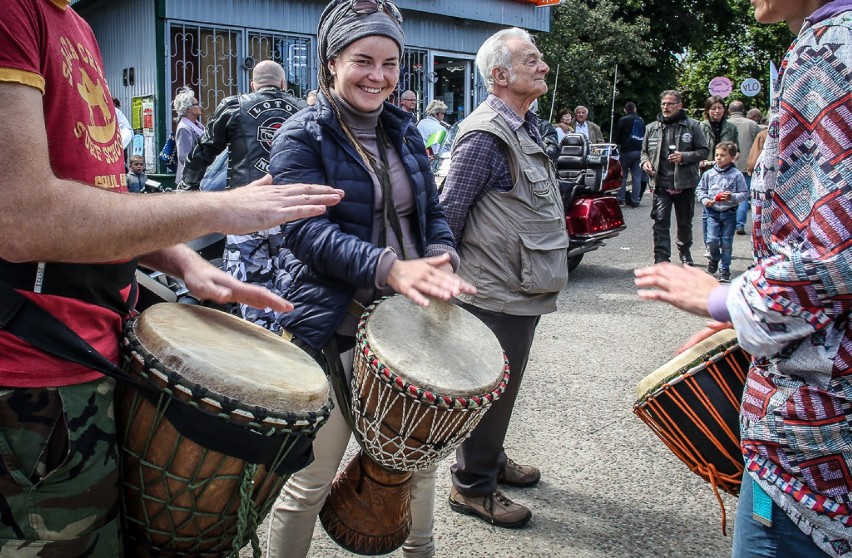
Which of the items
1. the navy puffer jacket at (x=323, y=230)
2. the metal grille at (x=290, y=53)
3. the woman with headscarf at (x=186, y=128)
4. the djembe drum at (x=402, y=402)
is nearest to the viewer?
the djembe drum at (x=402, y=402)

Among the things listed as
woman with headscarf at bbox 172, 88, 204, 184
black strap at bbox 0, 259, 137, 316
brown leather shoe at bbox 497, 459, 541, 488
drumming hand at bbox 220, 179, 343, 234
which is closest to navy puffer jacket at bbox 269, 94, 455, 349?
drumming hand at bbox 220, 179, 343, 234

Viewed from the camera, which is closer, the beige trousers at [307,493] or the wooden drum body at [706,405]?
the wooden drum body at [706,405]

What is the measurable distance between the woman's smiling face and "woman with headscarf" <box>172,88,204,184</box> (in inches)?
255

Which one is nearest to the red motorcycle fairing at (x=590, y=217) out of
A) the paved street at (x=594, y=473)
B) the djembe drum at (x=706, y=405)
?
the paved street at (x=594, y=473)

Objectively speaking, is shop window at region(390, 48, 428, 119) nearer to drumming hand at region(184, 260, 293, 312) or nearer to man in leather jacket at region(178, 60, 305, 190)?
man in leather jacket at region(178, 60, 305, 190)

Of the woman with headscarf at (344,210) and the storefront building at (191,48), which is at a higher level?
the storefront building at (191,48)

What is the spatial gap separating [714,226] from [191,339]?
7471 millimetres

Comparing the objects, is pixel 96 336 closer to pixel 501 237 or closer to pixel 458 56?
pixel 501 237

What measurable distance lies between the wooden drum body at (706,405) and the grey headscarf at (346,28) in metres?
1.31

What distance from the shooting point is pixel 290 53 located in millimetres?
11570

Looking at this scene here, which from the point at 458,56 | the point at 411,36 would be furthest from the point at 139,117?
the point at 458,56

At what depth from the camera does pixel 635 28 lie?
21.5 m

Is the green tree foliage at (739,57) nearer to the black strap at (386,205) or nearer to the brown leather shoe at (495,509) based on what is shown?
the brown leather shoe at (495,509)

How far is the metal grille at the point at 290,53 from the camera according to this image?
11195mm
